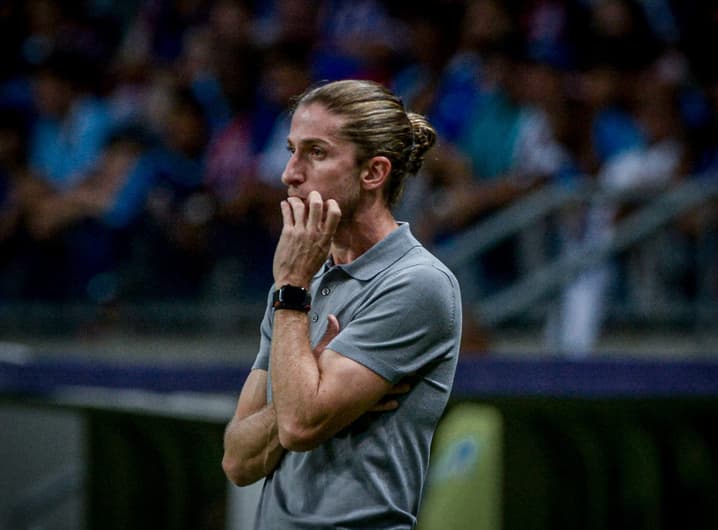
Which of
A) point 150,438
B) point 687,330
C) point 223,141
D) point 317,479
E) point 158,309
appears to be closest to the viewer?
point 317,479

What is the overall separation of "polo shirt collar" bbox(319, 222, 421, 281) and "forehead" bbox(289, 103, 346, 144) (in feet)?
0.79

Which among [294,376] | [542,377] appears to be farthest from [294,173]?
[542,377]

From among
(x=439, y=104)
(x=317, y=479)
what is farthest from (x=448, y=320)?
(x=439, y=104)

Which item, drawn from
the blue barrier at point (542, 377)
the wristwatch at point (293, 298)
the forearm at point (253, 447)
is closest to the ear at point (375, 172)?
the wristwatch at point (293, 298)

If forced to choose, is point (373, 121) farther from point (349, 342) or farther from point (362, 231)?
point (349, 342)

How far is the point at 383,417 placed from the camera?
2.49m

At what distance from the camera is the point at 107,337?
6875 millimetres

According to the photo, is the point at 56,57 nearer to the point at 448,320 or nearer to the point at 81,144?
the point at 81,144

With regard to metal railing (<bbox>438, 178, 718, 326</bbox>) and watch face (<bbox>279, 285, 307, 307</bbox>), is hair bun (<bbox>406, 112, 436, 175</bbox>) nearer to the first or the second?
watch face (<bbox>279, 285, 307, 307</bbox>)

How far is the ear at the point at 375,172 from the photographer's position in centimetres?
256

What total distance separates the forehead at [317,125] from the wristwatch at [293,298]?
308 mm

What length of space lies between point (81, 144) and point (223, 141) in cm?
97

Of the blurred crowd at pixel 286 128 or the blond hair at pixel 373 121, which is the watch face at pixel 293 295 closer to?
the blond hair at pixel 373 121

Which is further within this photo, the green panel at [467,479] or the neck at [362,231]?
the green panel at [467,479]
